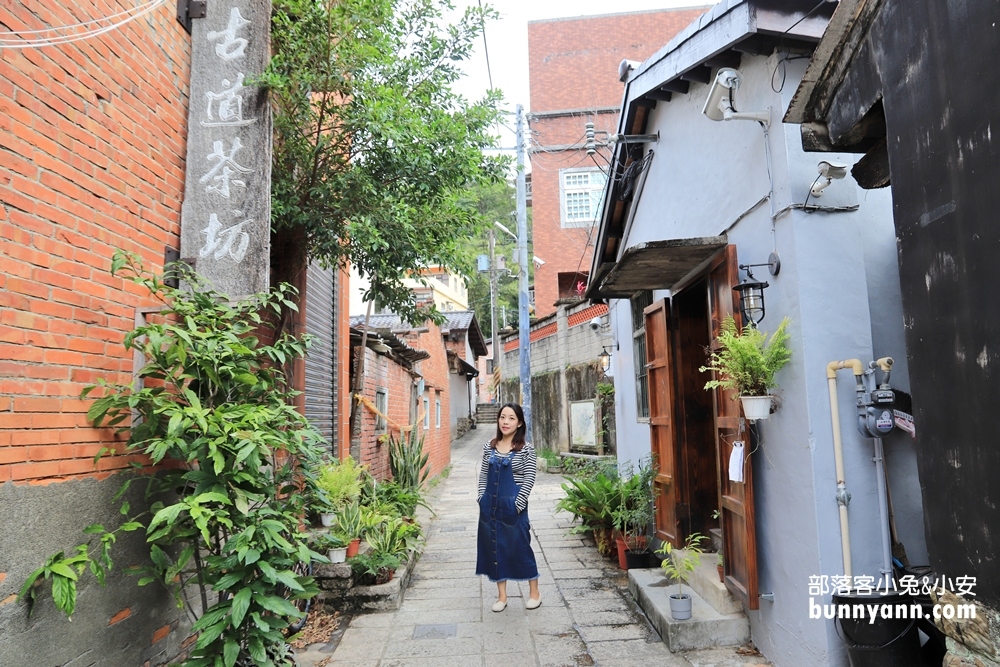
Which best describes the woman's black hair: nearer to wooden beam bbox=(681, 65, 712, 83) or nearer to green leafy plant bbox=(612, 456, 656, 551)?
green leafy plant bbox=(612, 456, 656, 551)

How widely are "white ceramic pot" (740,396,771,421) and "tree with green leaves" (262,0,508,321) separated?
2.72 m

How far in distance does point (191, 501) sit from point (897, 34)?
379cm

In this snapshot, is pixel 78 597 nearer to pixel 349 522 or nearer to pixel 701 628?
pixel 349 522

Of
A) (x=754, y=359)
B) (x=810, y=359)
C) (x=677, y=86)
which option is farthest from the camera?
(x=677, y=86)

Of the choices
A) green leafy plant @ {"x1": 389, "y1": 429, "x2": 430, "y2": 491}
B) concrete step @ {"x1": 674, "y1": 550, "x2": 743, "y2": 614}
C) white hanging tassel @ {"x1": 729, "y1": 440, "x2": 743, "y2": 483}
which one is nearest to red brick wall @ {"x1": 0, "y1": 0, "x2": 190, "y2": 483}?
white hanging tassel @ {"x1": 729, "y1": 440, "x2": 743, "y2": 483}

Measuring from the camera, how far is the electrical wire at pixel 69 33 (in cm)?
268

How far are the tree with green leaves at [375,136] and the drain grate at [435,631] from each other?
9.13 feet

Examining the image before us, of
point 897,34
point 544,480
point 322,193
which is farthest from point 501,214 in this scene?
point 897,34

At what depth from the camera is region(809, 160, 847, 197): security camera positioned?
363 centimetres

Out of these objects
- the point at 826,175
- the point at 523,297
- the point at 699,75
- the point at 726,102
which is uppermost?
the point at 699,75

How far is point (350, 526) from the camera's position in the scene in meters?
5.98

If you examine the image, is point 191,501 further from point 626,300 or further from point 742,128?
point 626,300

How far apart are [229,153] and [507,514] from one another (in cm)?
332

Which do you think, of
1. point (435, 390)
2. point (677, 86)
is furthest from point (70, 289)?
point (435, 390)
